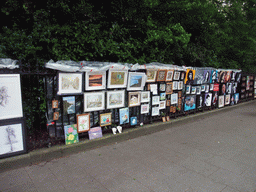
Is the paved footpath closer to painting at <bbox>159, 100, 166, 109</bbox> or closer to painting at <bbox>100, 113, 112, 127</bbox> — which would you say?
painting at <bbox>100, 113, 112, 127</bbox>

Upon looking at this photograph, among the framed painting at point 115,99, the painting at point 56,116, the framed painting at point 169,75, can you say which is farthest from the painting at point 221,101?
the painting at point 56,116

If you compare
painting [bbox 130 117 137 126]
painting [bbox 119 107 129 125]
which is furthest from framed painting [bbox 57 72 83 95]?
painting [bbox 130 117 137 126]

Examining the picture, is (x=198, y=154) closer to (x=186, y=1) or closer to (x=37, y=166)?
(x=37, y=166)

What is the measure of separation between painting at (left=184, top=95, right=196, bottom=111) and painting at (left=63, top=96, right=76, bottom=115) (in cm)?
472

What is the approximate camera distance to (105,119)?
5.00 m

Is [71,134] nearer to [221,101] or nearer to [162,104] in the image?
[162,104]

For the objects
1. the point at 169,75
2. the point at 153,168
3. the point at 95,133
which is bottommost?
the point at 153,168

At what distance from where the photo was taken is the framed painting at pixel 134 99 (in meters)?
5.43

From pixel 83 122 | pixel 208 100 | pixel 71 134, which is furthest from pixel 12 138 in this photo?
pixel 208 100

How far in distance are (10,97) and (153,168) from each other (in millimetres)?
3171

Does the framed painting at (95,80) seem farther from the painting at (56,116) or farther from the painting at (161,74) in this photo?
the painting at (161,74)

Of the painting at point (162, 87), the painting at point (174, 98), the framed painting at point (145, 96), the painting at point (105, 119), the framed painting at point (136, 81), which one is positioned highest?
the framed painting at point (136, 81)

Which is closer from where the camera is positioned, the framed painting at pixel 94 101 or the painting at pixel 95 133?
the framed painting at pixel 94 101

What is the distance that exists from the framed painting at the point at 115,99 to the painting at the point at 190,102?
3312 millimetres
